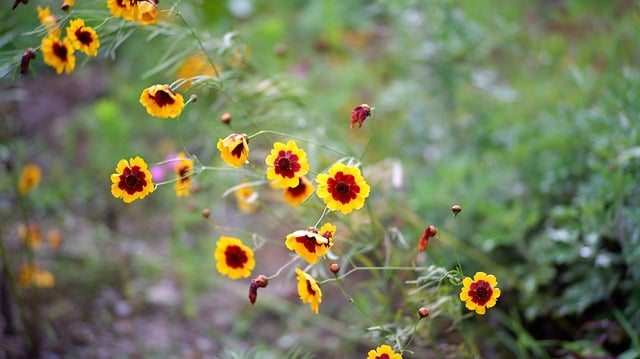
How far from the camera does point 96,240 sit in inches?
80.2

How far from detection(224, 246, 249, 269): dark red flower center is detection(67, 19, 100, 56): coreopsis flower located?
0.42m

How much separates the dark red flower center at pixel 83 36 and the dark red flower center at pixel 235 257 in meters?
0.43

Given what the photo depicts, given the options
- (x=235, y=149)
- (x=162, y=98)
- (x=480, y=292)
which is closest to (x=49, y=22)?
(x=162, y=98)

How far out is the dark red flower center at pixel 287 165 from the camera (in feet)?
3.07

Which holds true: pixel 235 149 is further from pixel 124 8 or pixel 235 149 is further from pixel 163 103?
pixel 124 8

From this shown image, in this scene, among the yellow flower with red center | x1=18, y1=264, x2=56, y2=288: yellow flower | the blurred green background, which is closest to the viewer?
the yellow flower with red center

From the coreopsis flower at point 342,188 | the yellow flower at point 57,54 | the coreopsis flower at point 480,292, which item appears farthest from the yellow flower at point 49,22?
the coreopsis flower at point 480,292

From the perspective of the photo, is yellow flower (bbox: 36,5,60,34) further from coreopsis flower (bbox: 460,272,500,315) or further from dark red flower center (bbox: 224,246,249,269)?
coreopsis flower (bbox: 460,272,500,315)

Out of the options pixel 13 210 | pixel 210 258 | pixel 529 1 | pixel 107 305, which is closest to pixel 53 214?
pixel 13 210

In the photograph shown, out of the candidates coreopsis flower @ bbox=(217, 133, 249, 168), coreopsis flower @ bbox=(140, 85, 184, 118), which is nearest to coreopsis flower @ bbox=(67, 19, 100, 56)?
coreopsis flower @ bbox=(140, 85, 184, 118)

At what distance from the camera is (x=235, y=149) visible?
3.09 feet

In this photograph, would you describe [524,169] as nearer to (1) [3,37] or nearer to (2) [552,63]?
(2) [552,63]

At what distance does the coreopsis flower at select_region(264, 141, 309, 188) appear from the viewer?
3.06 ft

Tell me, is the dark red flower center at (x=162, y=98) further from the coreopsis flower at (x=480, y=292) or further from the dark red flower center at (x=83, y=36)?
the coreopsis flower at (x=480, y=292)
